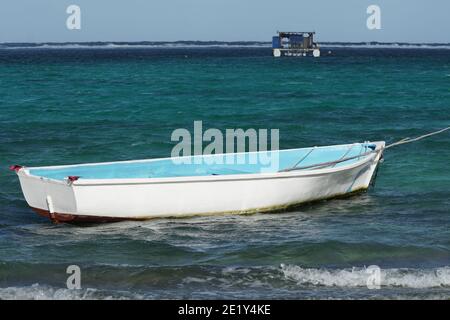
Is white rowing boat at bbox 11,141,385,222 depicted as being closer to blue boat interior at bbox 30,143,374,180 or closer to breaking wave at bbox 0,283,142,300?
blue boat interior at bbox 30,143,374,180

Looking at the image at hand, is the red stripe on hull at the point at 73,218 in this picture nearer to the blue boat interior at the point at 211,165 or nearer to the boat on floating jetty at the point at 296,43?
the blue boat interior at the point at 211,165

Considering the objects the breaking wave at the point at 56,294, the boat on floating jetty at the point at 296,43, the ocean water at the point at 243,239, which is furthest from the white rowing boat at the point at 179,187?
the boat on floating jetty at the point at 296,43

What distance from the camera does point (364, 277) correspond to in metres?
13.6

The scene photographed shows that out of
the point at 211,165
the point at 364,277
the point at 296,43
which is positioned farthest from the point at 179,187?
the point at 296,43

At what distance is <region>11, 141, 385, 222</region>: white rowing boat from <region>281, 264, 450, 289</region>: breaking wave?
3.17 metres

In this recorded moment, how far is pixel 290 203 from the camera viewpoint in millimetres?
17828

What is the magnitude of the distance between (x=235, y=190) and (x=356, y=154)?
4.63m

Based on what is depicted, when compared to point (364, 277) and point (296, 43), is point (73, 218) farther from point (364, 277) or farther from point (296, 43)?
point (296, 43)

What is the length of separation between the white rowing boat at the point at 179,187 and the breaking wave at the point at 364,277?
10.4ft

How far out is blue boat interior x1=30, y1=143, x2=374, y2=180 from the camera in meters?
18.0

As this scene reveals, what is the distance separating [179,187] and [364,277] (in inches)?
181

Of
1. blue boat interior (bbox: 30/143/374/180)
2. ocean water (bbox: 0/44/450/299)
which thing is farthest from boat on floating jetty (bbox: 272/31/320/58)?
blue boat interior (bbox: 30/143/374/180)

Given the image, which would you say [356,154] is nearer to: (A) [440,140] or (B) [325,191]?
(B) [325,191]
